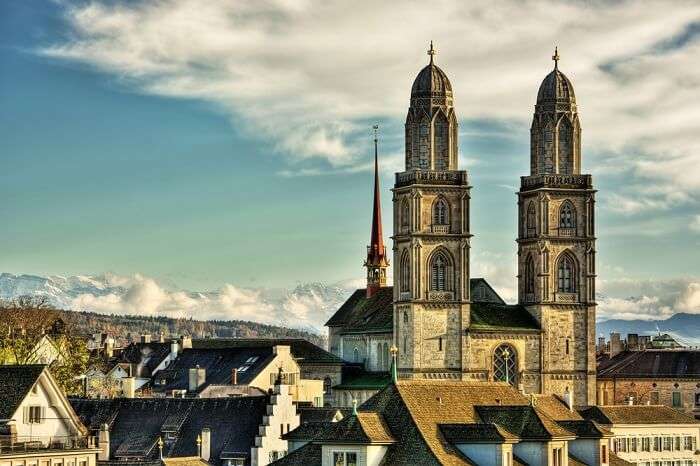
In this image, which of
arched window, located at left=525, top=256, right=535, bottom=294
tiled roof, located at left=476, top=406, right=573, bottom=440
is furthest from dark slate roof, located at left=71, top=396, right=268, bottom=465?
arched window, located at left=525, top=256, right=535, bottom=294

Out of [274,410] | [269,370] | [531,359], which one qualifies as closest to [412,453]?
[274,410]

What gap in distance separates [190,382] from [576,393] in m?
36.0

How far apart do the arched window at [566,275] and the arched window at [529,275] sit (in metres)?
2.35

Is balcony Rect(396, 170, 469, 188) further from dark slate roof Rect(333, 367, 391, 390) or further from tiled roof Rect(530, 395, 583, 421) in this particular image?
tiled roof Rect(530, 395, 583, 421)

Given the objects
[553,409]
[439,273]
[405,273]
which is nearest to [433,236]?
[439,273]

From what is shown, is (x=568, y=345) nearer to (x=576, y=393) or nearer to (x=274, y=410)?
(x=576, y=393)

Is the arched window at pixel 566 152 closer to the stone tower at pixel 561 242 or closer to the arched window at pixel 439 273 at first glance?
the stone tower at pixel 561 242

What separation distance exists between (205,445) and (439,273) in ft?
196

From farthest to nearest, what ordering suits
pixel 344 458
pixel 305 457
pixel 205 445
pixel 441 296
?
1. pixel 441 296
2. pixel 205 445
3. pixel 305 457
4. pixel 344 458

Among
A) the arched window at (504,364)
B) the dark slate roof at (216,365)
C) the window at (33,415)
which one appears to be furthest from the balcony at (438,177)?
the window at (33,415)

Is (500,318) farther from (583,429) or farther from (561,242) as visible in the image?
(583,429)

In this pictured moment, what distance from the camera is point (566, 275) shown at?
620 feet

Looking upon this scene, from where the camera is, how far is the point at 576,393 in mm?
186625

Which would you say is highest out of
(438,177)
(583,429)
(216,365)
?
(438,177)
